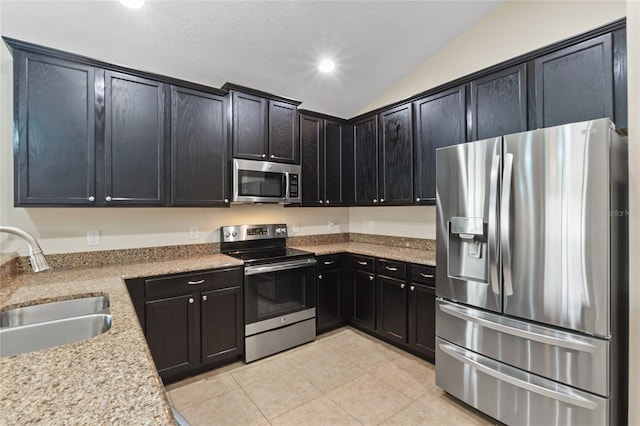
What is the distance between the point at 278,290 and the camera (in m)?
2.87

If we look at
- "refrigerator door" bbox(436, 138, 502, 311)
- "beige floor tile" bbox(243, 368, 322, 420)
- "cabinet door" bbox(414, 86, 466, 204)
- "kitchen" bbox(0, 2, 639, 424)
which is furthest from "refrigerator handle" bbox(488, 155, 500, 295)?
"beige floor tile" bbox(243, 368, 322, 420)

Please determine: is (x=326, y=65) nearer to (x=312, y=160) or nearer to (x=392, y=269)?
(x=312, y=160)

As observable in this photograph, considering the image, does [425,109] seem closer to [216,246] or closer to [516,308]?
[516,308]

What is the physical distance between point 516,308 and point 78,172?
10.2 feet

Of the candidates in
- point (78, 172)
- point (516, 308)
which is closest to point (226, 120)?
point (78, 172)

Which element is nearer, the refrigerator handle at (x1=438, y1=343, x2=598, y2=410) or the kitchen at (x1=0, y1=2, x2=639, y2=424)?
the refrigerator handle at (x1=438, y1=343, x2=598, y2=410)

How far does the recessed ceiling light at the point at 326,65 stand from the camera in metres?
2.99

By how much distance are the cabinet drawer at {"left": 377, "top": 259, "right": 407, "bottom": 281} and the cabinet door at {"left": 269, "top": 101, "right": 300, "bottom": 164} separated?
4.66 feet

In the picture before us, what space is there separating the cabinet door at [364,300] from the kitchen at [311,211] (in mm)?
718

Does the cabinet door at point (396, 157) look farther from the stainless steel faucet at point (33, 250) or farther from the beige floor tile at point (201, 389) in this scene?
the stainless steel faucet at point (33, 250)

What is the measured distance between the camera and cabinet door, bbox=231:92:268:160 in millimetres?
2846

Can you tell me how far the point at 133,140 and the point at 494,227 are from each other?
2.72m

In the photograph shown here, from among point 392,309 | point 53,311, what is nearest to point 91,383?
point 53,311

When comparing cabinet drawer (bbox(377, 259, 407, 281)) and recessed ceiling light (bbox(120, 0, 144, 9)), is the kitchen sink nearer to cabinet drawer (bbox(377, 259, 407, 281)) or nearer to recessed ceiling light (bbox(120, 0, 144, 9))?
recessed ceiling light (bbox(120, 0, 144, 9))
